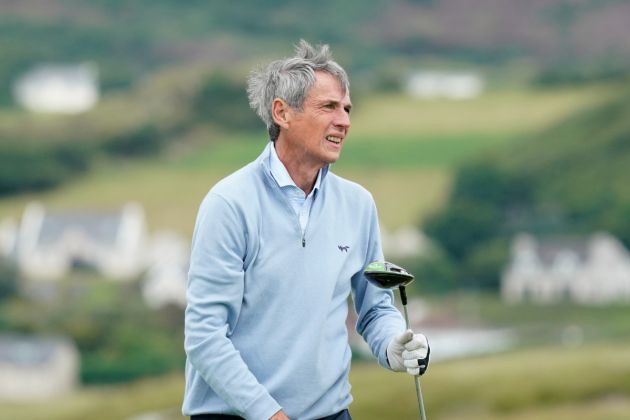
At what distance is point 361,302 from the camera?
19.7ft

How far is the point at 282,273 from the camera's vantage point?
556 cm

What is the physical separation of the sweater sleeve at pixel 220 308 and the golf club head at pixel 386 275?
43cm

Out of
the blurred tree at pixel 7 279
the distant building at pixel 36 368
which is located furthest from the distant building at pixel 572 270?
the blurred tree at pixel 7 279

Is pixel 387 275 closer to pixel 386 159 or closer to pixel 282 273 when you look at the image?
pixel 282 273

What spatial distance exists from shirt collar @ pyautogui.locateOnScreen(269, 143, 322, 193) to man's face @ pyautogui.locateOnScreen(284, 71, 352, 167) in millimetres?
101

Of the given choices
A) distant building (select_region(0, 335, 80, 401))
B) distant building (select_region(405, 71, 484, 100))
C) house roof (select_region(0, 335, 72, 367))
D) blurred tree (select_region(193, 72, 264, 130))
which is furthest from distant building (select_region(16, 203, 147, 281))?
distant building (select_region(405, 71, 484, 100))

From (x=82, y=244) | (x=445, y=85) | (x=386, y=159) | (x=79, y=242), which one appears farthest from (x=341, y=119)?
(x=445, y=85)

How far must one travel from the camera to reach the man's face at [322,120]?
5668 mm

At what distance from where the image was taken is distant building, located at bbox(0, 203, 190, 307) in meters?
95.6

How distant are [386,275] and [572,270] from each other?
87184 millimetres

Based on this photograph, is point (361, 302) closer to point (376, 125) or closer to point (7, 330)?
point (7, 330)

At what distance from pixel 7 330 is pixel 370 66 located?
46.3m

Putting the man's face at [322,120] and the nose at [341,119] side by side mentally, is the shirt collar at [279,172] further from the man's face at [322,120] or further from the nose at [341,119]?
the nose at [341,119]

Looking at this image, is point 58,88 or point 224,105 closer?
point 224,105
